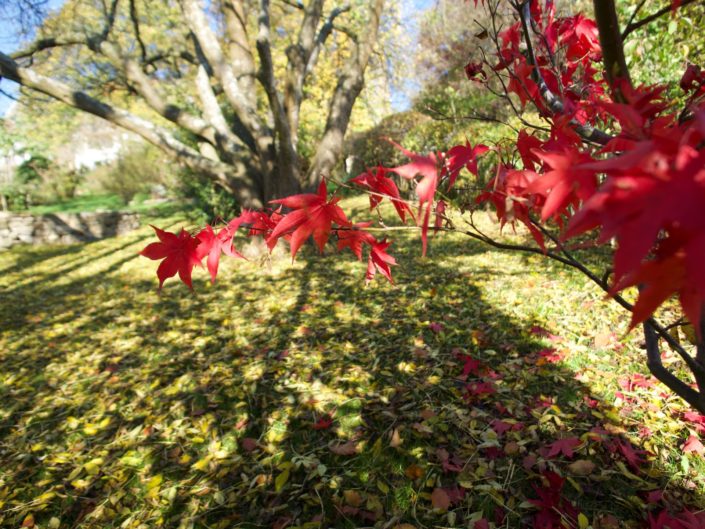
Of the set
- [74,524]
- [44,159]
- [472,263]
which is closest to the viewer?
[74,524]

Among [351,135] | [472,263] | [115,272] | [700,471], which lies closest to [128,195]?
[351,135]

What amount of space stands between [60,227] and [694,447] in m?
13.8

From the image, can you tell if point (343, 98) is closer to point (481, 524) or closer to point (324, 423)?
point (324, 423)

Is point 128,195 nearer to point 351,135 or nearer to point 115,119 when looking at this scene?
point 351,135

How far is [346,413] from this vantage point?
246cm

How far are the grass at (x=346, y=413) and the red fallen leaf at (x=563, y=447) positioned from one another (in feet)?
0.12

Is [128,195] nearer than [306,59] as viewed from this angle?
No

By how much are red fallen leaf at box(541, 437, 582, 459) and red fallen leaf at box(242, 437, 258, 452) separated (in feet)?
5.28

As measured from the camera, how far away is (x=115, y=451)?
2.41 meters

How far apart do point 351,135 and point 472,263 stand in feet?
36.6

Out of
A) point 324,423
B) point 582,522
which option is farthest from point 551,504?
point 324,423

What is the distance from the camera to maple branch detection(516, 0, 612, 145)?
124cm

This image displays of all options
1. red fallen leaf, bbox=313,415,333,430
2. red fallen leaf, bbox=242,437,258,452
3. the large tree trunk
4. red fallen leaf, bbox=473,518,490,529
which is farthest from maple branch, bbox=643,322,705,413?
the large tree trunk

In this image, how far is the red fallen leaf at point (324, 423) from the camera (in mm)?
2365
